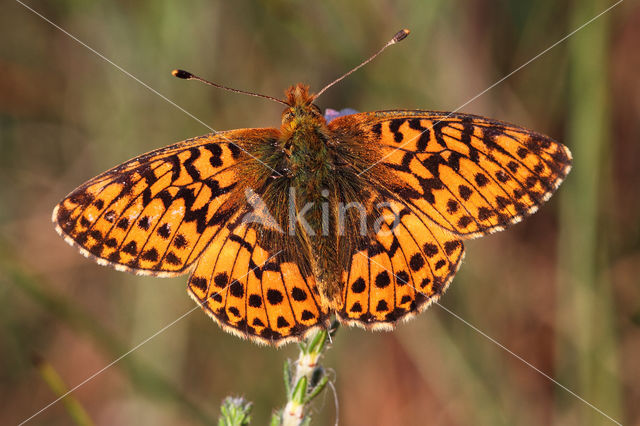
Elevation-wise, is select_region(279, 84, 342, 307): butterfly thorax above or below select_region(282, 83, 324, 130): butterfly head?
below

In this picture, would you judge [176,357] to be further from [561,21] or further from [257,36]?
[561,21]

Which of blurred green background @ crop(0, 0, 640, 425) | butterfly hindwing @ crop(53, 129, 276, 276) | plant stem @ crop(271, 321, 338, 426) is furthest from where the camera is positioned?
blurred green background @ crop(0, 0, 640, 425)

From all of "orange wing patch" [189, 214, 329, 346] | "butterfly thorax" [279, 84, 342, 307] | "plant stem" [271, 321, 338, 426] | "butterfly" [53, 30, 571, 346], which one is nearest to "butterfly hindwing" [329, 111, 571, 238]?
"butterfly" [53, 30, 571, 346]

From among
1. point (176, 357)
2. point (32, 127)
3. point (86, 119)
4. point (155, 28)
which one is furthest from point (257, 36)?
point (176, 357)

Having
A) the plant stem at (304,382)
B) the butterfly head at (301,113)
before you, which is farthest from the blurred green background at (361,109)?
the plant stem at (304,382)

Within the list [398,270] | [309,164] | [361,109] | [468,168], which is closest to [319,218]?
[309,164]

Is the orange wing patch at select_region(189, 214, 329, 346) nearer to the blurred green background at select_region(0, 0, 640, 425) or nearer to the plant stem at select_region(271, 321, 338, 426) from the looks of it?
the plant stem at select_region(271, 321, 338, 426)

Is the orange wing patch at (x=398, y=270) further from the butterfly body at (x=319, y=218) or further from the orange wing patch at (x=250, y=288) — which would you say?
the orange wing patch at (x=250, y=288)

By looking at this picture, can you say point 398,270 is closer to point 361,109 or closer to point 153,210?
point 153,210
